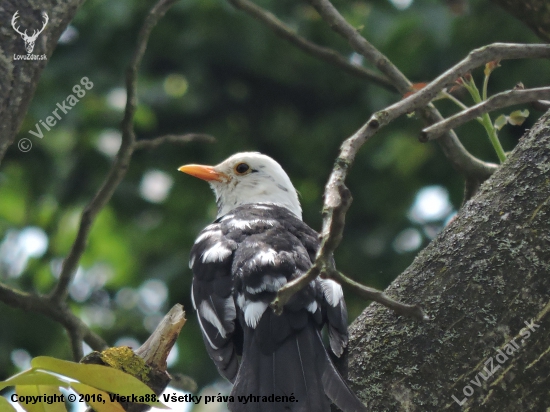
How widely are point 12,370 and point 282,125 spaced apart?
12.3 ft

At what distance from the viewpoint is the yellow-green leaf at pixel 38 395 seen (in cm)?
223

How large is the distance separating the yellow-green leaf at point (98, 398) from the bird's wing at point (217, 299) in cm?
113

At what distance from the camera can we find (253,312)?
3297mm

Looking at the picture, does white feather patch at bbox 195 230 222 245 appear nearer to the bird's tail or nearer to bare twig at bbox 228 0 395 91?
the bird's tail

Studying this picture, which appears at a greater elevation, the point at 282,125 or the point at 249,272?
the point at 249,272

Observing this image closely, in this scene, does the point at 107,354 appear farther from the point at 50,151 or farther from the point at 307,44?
the point at 50,151

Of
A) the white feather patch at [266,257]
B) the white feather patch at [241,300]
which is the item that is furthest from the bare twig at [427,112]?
the white feather patch at [241,300]

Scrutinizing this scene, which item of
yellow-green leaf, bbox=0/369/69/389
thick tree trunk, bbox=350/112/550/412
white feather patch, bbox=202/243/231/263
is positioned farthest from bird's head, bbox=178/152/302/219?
yellow-green leaf, bbox=0/369/69/389

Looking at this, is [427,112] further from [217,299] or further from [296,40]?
[217,299]

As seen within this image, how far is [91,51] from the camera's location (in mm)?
7586

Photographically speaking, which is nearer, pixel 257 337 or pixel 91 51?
pixel 257 337

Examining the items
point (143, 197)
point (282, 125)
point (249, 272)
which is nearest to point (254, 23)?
point (282, 125)

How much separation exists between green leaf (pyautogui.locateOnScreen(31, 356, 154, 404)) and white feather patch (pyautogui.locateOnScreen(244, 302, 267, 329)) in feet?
3.41

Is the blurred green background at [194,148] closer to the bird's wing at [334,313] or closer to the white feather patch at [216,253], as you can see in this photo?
the white feather patch at [216,253]
